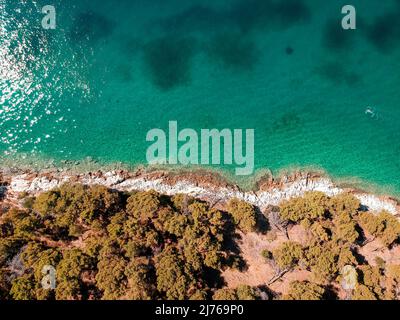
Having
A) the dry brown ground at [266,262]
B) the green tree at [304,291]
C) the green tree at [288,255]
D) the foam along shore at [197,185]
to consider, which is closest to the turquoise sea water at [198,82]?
the foam along shore at [197,185]

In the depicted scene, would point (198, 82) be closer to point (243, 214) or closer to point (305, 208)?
point (243, 214)

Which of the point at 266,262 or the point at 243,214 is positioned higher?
the point at 243,214

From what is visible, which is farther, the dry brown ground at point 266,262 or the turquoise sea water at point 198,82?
the turquoise sea water at point 198,82

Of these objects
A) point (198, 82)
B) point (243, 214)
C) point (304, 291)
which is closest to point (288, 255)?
point (304, 291)

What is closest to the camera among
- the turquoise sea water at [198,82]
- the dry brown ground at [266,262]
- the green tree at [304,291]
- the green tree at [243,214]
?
the green tree at [304,291]

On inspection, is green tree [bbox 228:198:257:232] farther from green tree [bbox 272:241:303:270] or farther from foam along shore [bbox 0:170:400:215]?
green tree [bbox 272:241:303:270]

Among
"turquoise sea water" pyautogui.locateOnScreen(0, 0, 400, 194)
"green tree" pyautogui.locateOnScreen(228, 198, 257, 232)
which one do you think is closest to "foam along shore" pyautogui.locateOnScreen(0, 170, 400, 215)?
"turquoise sea water" pyautogui.locateOnScreen(0, 0, 400, 194)

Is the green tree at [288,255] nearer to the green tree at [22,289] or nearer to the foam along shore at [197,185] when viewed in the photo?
the foam along shore at [197,185]
